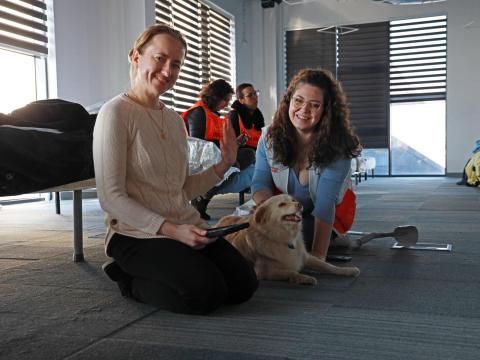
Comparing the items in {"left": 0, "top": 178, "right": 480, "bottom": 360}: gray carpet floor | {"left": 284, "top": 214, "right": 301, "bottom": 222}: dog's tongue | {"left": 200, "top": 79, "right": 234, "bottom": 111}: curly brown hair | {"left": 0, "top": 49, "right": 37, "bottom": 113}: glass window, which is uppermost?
{"left": 0, "top": 49, "right": 37, "bottom": 113}: glass window

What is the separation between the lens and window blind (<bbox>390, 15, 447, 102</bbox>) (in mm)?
9391

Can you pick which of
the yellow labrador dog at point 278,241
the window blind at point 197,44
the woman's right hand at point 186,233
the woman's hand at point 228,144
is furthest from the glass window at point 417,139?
the woman's right hand at point 186,233

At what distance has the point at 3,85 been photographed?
528 cm

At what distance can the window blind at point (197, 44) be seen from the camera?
739 centimetres

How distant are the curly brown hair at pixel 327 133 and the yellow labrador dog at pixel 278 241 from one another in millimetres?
370

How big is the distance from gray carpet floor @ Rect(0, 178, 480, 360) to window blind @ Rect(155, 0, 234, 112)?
16.8 ft

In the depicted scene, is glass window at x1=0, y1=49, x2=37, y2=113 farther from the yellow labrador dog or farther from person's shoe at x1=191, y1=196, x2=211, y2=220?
the yellow labrador dog

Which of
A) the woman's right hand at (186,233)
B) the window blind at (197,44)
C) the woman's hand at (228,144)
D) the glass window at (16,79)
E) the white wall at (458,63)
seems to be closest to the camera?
the woman's right hand at (186,233)

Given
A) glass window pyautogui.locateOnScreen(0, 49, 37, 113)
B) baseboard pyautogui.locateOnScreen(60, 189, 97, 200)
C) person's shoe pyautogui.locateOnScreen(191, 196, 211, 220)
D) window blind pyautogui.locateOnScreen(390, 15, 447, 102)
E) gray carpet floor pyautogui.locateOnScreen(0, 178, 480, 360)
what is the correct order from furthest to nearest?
window blind pyautogui.locateOnScreen(390, 15, 447, 102)
baseboard pyautogui.locateOnScreen(60, 189, 97, 200)
glass window pyautogui.locateOnScreen(0, 49, 37, 113)
person's shoe pyautogui.locateOnScreen(191, 196, 211, 220)
gray carpet floor pyautogui.locateOnScreen(0, 178, 480, 360)

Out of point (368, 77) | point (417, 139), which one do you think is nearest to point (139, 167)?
point (368, 77)

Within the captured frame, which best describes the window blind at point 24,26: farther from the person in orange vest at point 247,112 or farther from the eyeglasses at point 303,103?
the eyeglasses at point 303,103

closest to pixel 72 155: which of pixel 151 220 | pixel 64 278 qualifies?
pixel 151 220

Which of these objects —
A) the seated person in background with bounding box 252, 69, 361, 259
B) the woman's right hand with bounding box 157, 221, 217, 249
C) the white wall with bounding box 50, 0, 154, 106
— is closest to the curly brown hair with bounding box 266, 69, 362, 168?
the seated person in background with bounding box 252, 69, 361, 259

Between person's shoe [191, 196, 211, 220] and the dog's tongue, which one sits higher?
the dog's tongue
